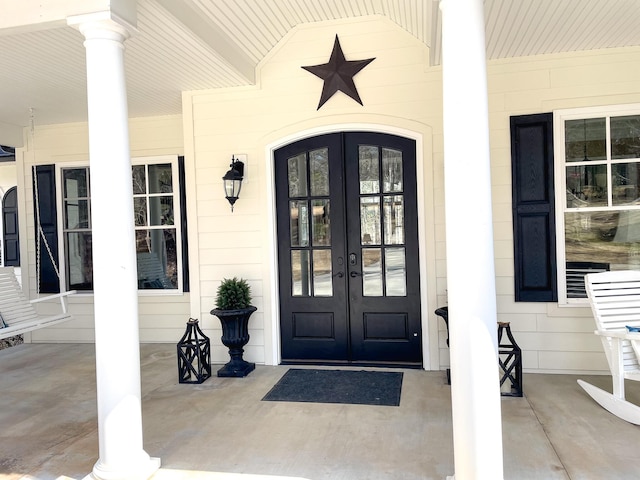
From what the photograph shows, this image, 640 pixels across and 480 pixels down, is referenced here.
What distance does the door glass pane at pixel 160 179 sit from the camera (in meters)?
5.96

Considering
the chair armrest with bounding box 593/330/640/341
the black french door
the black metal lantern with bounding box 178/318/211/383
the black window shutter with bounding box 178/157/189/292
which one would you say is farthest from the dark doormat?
the black window shutter with bounding box 178/157/189/292

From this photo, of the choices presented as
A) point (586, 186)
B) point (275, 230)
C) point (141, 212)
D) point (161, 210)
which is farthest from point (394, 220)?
point (141, 212)

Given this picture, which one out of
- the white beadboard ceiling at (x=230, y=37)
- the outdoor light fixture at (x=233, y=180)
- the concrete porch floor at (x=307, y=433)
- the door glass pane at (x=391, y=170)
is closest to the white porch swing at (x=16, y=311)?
the concrete porch floor at (x=307, y=433)

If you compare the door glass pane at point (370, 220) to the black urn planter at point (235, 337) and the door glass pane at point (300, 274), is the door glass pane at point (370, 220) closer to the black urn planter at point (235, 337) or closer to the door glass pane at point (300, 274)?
the door glass pane at point (300, 274)

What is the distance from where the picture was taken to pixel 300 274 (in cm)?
493

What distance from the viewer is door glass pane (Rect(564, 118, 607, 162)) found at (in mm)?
4316

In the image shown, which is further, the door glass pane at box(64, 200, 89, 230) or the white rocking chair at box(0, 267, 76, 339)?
the door glass pane at box(64, 200, 89, 230)

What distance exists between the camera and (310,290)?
16.1 ft

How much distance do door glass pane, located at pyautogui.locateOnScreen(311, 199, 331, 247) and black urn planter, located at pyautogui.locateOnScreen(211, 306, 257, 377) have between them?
916 millimetres

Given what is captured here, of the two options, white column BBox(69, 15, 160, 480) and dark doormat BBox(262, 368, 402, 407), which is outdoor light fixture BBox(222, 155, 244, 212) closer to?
dark doormat BBox(262, 368, 402, 407)

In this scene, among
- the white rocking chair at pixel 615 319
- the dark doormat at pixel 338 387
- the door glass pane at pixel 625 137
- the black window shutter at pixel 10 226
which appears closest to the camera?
the white rocking chair at pixel 615 319

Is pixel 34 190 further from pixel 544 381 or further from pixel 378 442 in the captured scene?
pixel 544 381

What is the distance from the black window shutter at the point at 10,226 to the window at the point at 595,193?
8.37 metres

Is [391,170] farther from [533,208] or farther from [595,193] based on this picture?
[595,193]
